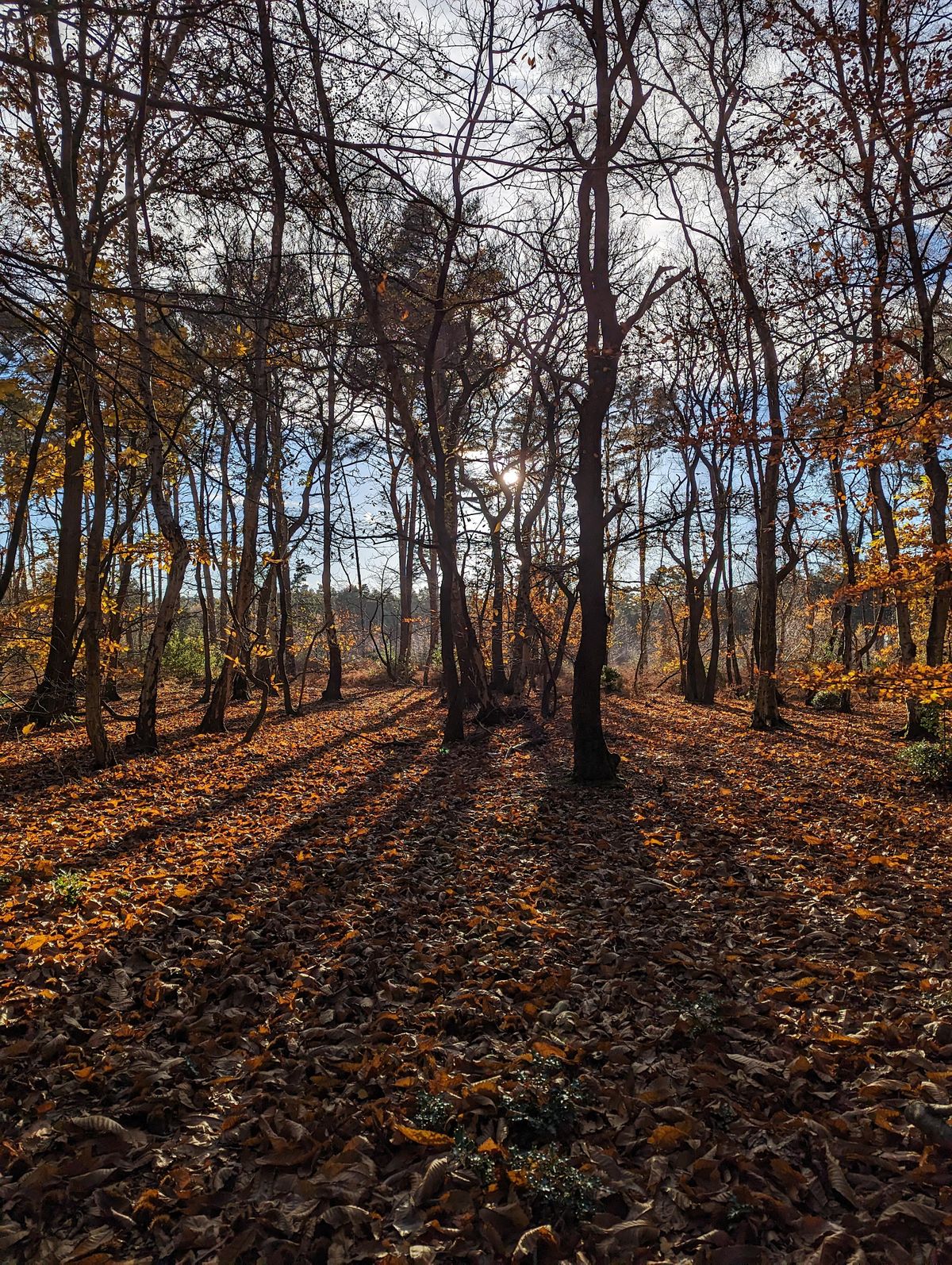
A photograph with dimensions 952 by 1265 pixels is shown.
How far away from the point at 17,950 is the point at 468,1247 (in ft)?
10.2

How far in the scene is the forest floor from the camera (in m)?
2.21

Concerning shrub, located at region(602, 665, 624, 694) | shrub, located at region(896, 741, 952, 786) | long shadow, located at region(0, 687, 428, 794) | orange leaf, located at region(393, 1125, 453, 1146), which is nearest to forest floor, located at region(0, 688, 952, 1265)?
orange leaf, located at region(393, 1125, 453, 1146)

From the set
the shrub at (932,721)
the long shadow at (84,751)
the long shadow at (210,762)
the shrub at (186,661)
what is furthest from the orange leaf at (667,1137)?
the shrub at (186,661)

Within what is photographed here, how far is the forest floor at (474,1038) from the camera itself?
221cm

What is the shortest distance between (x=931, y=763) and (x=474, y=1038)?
278 inches

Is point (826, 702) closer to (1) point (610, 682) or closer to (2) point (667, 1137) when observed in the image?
(1) point (610, 682)

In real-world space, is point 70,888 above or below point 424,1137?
above

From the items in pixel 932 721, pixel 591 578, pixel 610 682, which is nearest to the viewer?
pixel 591 578

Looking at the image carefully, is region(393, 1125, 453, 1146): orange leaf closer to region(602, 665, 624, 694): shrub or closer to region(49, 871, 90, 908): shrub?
region(49, 871, 90, 908): shrub

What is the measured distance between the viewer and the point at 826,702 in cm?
1647

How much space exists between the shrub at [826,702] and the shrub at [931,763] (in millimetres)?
8598

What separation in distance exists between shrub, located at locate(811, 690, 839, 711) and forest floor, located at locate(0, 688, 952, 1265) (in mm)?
10507

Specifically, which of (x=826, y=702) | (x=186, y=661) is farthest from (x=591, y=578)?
(x=186, y=661)

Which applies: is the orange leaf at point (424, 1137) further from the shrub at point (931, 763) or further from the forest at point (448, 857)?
the shrub at point (931, 763)
